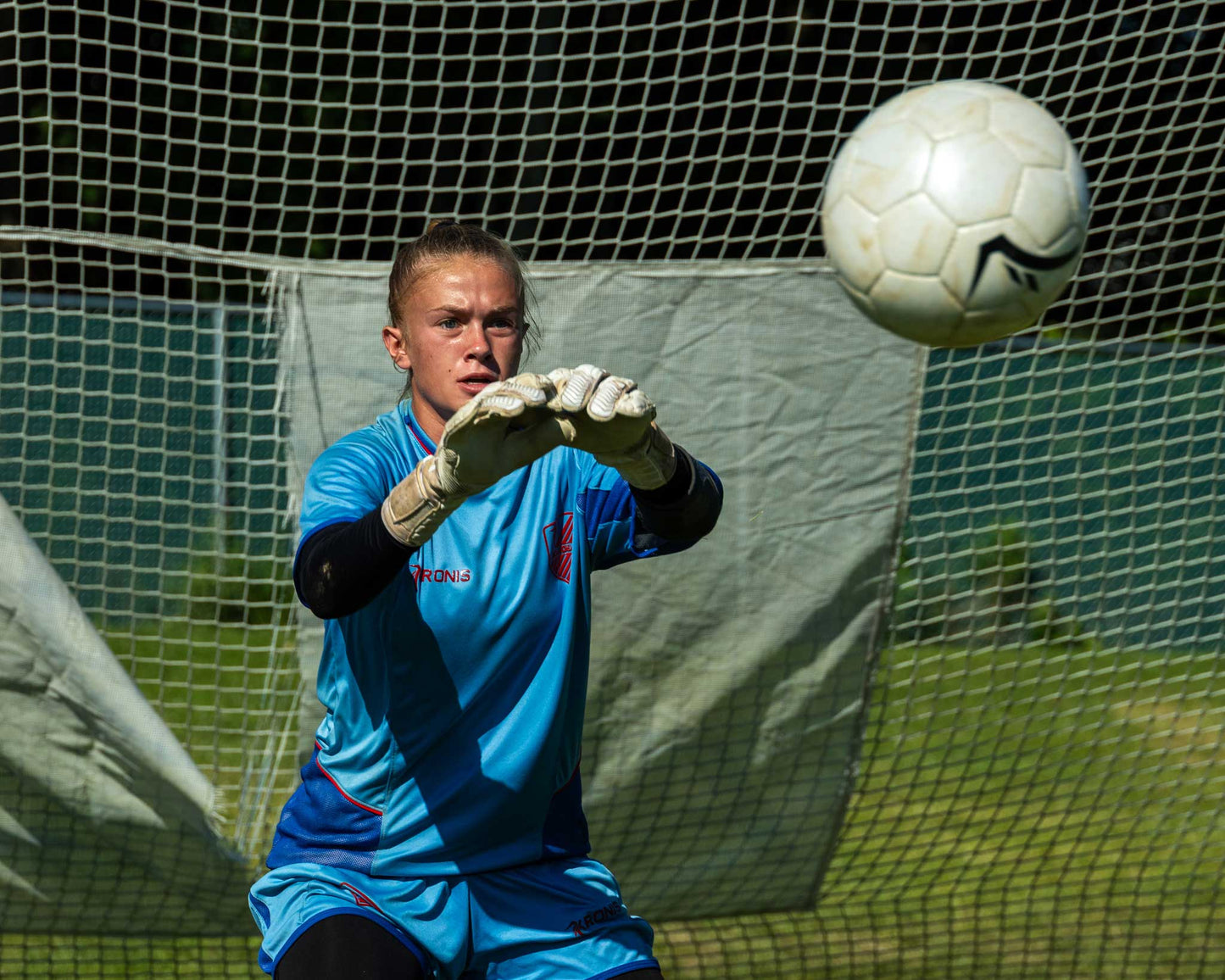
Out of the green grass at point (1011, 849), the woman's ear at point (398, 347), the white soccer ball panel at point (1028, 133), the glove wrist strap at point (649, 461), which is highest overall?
the white soccer ball panel at point (1028, 133)

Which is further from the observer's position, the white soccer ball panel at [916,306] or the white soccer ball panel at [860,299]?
the white soccer ball panel at [860,299]

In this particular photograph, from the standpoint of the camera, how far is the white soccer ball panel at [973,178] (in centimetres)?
247

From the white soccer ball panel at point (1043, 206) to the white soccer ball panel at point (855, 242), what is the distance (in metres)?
0.27

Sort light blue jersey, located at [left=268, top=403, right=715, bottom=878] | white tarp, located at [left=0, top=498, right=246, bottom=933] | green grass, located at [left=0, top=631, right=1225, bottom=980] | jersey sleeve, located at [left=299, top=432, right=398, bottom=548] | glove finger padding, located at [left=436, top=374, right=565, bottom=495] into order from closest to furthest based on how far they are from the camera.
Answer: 1. glove finger padding, located at [left=436, top=374, right=565, bottom=495]
2. jersey sleeve, located at [left=299, top=432, right=398, bottom=548]
3. light blue jersey, located at [left=268, top=403, right=715, bottom=878]
4. white tarp, located at [left=0, top=498, right=246, bottom=933]
5. green grass, located at [left=0, top=631, right=1225, bottom=980]

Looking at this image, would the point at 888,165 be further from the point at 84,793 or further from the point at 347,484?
the point at 84,793

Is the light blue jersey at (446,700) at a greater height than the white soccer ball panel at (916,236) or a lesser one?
lesser

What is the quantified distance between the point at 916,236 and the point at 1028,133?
310mm

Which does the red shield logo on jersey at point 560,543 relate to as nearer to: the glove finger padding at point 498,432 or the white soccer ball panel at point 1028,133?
the glove finger padding at point 498,432

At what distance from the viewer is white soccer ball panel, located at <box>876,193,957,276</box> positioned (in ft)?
8.16

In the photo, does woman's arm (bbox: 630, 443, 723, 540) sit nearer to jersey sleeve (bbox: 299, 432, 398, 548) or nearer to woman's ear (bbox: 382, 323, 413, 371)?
jersey sleeve (bbox: 299, 432, 398, 548)

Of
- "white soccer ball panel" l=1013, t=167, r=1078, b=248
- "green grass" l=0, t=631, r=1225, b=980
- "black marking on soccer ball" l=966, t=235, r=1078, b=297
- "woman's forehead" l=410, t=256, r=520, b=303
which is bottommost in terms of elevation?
"green grass" l=0, t=631, r=1225, b=980

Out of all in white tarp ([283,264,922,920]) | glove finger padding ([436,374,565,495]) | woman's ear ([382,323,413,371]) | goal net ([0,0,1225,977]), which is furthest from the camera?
white tarp ([283,264,922,920])

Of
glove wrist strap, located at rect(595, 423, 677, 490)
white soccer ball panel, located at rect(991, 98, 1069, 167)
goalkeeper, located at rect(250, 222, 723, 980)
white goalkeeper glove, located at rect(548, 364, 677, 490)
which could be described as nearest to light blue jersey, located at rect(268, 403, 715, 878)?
goalkeeper, located at rect(250, 222, 723, 980)

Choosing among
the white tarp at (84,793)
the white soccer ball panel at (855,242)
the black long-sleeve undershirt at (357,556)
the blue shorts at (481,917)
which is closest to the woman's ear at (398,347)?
the black long-sleeve undershirt at (357,556)
